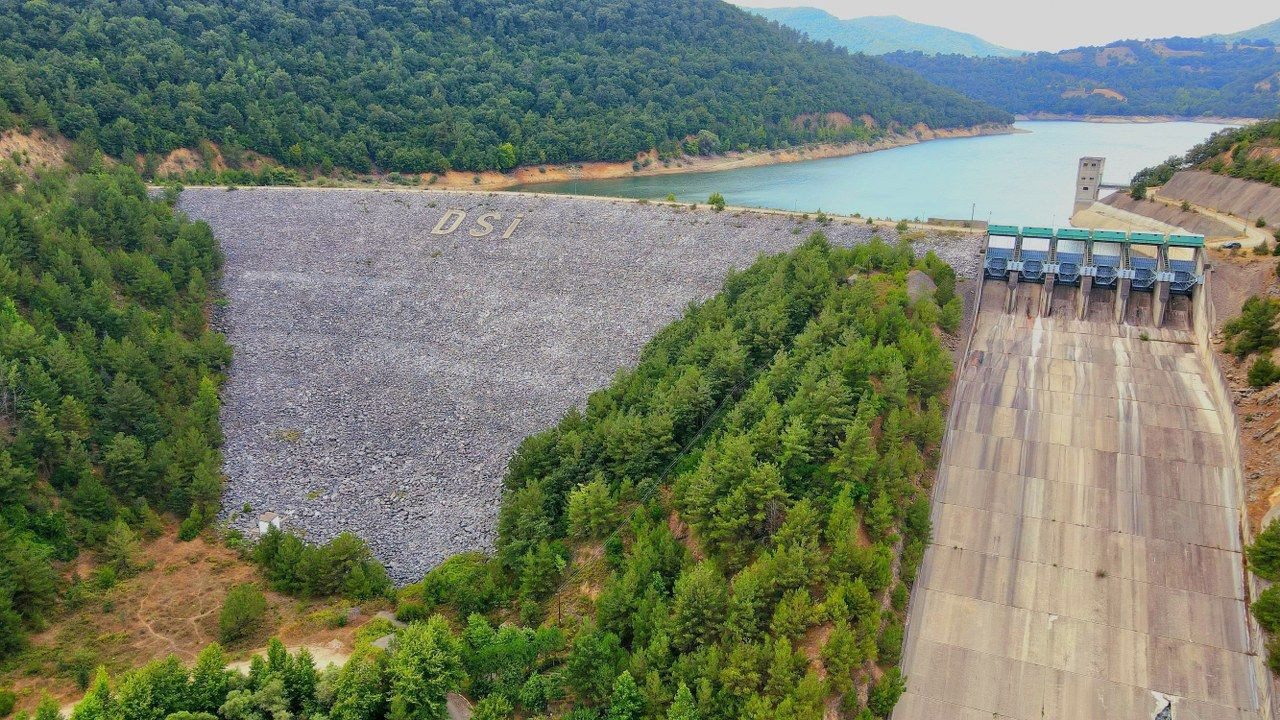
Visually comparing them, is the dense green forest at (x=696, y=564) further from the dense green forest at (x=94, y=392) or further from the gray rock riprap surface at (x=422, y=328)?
the dense green forest at (x=94, y=392)

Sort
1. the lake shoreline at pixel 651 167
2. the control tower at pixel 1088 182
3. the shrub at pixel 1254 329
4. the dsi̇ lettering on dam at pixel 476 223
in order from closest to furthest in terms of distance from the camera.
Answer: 1. the shrub at pixel 1254 329
2. the dsi̇ lettering on dam at pixel 476 223
3. the control tower at pixel 1088 182
4. the lake shoreline at pixel 651 167

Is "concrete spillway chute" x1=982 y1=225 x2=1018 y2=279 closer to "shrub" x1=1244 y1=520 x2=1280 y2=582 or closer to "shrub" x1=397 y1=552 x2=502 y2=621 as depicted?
"shrub" x1=1244 y1=520 x2=1280 y2=582

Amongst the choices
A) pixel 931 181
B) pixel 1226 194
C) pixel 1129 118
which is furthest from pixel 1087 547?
pixel 1129 118

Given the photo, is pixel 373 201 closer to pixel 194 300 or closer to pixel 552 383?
pixel 194 300

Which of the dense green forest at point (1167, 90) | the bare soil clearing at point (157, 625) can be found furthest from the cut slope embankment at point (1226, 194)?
the dense green forest at point (1167, 90)

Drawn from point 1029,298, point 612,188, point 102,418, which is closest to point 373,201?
point 102,418

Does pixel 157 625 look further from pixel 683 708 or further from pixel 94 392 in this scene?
pixel 683 708
